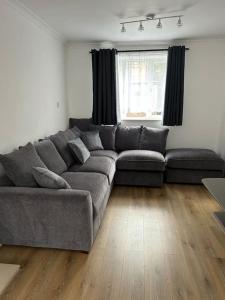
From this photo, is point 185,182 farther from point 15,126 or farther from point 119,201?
point 15,126

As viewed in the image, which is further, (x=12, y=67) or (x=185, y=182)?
(x=185, y=182)

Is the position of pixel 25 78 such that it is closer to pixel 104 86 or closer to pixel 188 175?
pixel 104 86

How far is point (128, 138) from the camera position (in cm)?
444

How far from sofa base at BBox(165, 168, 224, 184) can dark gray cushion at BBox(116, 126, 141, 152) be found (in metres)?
0.80

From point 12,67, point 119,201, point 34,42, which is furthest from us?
point 119,201

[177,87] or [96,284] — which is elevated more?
[177,87]

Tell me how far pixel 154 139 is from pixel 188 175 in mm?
883

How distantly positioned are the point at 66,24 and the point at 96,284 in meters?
3.30

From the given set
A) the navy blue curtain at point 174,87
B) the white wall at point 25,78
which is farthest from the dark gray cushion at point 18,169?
the navy blue curtain at point 174,87

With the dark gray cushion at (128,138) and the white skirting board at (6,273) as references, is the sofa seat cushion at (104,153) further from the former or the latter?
the white skirting board at (6,273)

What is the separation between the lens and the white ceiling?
8.71 ft

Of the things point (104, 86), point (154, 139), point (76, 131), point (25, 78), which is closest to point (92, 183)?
point (25, 78)

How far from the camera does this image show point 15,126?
2.76 m

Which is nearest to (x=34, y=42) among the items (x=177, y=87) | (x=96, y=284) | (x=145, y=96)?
(x=145, y=96)
